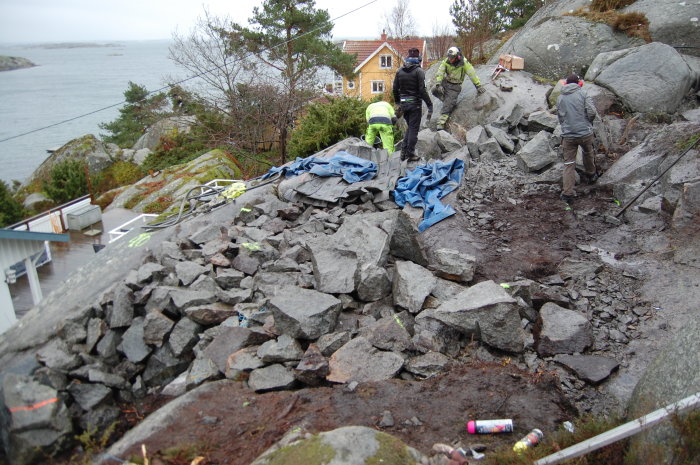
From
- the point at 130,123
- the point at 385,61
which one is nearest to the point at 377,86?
the point at 385,61

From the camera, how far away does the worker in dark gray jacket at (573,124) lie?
24.3 feet

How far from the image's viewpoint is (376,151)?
31.5 feet

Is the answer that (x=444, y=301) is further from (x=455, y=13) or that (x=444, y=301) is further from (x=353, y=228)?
(x=455, y=13)

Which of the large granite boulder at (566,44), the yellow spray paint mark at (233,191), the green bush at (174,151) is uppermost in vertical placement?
the large granite boulder at (566,44)

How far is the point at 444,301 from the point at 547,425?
190cm

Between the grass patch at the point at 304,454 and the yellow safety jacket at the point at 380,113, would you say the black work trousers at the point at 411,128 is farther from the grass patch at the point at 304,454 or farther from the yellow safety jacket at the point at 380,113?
the grass patch at the point at 304,454

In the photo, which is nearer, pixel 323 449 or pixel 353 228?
pixel 323 449

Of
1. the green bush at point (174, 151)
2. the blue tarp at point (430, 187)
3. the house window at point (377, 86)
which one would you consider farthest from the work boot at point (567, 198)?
the house window at point (377, 86)

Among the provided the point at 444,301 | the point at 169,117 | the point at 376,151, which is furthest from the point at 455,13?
the point at 444,301

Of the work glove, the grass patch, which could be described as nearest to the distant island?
the grass patch

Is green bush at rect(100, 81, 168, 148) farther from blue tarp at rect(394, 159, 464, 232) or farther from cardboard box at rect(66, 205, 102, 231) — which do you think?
blue tarp at rect(394, 159, 464, 232)

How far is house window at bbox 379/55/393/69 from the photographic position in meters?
33.5

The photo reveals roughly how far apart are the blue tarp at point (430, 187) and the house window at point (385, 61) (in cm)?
2726

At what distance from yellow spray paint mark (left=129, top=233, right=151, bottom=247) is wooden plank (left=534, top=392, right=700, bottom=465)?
255 inches
